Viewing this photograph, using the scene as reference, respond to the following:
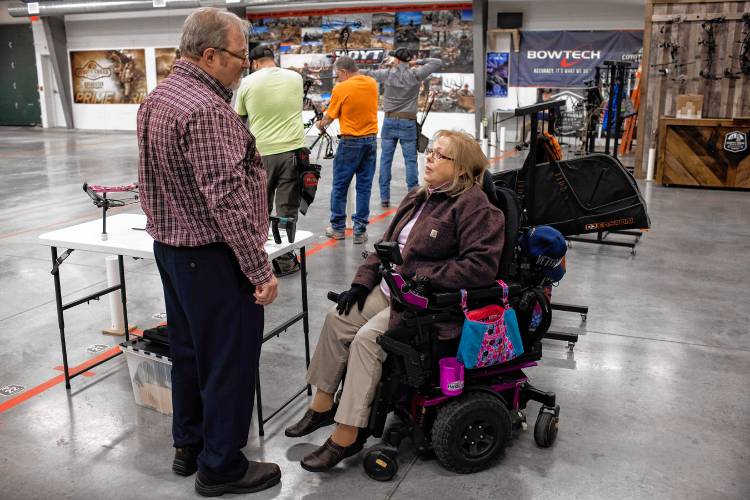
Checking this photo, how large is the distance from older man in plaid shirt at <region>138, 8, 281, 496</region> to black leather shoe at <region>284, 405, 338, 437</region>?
0.37 metres

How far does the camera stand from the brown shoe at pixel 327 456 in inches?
96.7

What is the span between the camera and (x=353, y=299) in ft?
8.94

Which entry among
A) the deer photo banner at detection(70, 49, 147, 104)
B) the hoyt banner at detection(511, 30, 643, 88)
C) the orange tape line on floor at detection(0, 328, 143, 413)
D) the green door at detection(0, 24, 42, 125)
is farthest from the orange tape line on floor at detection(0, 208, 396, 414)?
the green door at detection(0, 24, 42, 125)

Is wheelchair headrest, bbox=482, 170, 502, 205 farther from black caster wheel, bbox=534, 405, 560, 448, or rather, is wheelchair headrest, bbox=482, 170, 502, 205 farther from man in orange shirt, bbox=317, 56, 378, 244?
man in orange shirt, bbox=317, 56, 378, 244

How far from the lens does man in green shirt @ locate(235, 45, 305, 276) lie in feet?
15.3

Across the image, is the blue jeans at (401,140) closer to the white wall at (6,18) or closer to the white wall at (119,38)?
the white wall at (119,38)

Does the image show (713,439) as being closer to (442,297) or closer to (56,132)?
(442,297)

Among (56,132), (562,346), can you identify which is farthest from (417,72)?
(56,132)

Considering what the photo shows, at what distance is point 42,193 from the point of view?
8852mm

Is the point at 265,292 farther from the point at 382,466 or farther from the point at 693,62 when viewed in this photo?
the point at 693,62

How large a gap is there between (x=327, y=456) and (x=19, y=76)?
21573 mm

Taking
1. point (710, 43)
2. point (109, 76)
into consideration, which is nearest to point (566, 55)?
point (710, 43)

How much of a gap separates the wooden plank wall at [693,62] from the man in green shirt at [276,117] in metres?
6.44

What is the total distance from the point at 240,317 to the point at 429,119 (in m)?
14.6
